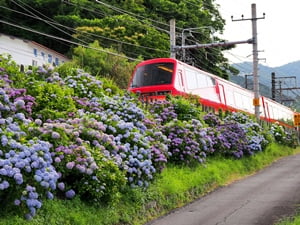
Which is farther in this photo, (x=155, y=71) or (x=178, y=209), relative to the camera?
(x=155, y=71)

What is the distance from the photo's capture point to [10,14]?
4269 cm

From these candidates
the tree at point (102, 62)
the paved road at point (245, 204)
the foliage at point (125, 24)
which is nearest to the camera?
the paved road at point (245, 204)

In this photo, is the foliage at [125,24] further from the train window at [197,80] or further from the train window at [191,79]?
the train window at [191,79]

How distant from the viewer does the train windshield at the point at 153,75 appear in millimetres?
20797

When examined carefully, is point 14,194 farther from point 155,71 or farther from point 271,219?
point 155,71

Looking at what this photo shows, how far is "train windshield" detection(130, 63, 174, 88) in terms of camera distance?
2080 centimetres

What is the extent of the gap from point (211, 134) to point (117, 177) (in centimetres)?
723

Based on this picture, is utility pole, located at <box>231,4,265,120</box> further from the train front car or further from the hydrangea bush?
the train front car

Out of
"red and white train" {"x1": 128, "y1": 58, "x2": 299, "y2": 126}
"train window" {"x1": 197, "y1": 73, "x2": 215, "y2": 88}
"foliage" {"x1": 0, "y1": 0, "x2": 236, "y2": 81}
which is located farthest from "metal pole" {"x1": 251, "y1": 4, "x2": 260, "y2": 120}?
"foliage" {"x1": 0, "y1": 0, "x2": 236, "y2": 81}

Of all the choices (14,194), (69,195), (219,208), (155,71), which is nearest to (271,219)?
(219,208)

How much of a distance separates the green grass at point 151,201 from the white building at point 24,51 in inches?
880

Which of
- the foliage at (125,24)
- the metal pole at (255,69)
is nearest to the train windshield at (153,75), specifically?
the metal pole at (255,69)

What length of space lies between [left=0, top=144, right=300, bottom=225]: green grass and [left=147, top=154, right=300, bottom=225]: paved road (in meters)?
0.28

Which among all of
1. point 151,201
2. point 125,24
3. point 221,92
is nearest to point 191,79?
point 221,92
